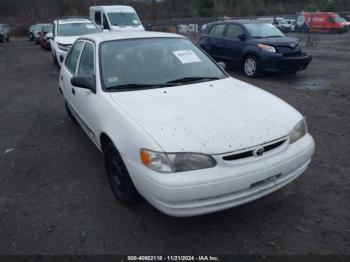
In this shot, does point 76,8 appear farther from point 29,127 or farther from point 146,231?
point 146,231

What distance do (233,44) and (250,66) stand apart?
1020 mm

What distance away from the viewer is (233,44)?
382 inches

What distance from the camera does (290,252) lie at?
2.55 m

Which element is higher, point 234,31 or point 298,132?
point 234,31

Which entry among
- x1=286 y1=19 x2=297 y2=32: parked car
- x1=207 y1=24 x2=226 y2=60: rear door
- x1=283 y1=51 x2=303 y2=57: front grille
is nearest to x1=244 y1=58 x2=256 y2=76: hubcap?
x1=283 y1=51 x2=303 y2=57: front grille

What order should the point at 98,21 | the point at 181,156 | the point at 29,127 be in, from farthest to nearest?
the point at 98,21 → the point at 29,127 → the point at 181,156

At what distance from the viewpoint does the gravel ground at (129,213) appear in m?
2.65

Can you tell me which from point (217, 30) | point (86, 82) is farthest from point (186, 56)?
point (217, 30)

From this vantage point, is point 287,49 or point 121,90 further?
point 287,49

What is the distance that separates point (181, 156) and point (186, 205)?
0.38 metres

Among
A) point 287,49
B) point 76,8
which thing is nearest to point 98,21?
point 287,49

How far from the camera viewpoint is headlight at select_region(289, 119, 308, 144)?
282 cm

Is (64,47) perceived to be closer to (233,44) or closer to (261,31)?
(233,44)

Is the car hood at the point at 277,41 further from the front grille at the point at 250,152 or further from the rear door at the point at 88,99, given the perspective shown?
the front grille at the point at 250,152
